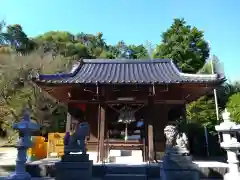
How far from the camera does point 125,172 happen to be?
26.9 ft

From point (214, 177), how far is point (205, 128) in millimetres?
7884

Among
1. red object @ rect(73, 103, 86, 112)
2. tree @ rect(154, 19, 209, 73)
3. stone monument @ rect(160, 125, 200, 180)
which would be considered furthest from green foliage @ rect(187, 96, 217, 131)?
stone monument @ rect(160, 125, 200, 180)

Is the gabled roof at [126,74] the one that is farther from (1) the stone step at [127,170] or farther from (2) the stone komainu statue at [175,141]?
(1) the stone step at [127,170]

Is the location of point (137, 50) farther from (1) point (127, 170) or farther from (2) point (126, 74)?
(1) point (127, 170)

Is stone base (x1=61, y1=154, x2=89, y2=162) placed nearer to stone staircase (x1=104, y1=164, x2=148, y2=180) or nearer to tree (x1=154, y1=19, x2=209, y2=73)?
stone staircase (x1=104, y1=164, x2=148, y2=180)

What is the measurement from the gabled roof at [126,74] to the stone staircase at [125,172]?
3255 mm

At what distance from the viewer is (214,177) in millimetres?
8211

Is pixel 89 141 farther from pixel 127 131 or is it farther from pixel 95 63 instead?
pixel 95 63

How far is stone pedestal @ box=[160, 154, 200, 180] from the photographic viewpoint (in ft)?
22.5

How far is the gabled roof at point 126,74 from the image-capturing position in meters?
9.35

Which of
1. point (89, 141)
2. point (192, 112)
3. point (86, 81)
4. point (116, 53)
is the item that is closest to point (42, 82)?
point (86, 81)

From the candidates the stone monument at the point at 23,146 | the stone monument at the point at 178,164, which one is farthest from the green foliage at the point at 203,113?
the stone monument at the point at 23,146

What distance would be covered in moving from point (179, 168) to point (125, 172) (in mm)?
2121

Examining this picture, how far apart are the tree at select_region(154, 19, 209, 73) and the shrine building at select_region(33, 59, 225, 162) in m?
15.2
